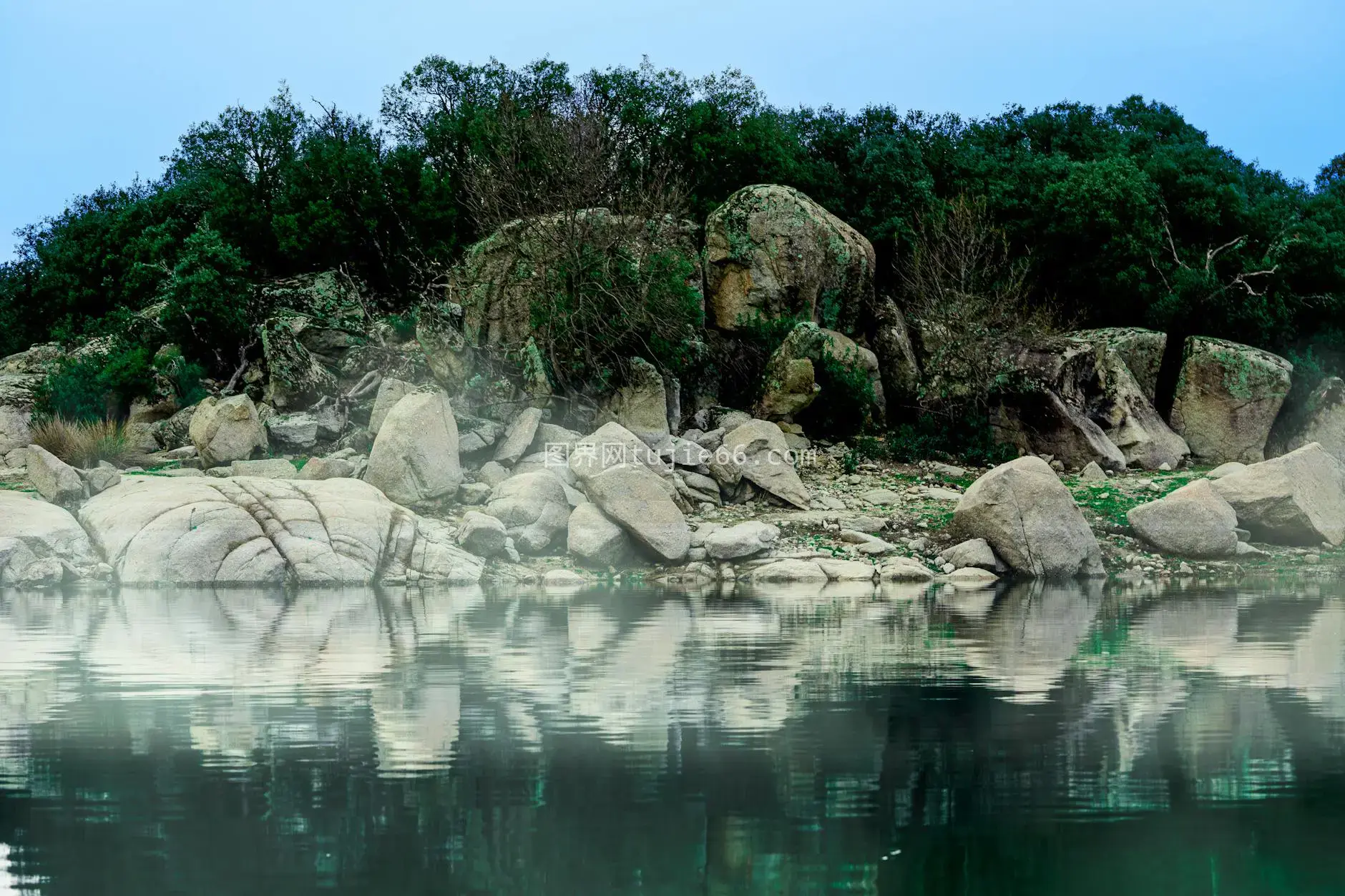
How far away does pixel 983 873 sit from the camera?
5.26 m

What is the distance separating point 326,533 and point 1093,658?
1204cm

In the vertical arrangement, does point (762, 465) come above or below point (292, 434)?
below

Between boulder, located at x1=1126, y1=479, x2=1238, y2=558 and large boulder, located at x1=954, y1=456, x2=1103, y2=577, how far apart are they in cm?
157

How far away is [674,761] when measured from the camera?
7.02m

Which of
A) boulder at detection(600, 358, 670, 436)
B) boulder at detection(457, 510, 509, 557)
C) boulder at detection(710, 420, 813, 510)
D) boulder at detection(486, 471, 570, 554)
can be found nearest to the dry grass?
boulder at detection(486, 471, 570, 554)

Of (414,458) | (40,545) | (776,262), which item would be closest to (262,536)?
(40,545)

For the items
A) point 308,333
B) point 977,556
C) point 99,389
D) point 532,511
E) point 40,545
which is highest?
point 308,333

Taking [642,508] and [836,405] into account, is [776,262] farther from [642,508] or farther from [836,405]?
[642,508]

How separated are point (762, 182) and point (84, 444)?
20.7 meters

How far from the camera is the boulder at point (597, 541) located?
20141 mm

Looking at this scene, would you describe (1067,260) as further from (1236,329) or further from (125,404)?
(125,404)

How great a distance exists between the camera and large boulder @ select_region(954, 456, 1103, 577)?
19406 millimetres

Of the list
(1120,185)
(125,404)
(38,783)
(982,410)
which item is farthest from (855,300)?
(38,783)

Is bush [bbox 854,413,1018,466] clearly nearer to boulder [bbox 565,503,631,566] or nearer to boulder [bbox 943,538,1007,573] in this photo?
boulder [bbox 943,538,1007,573]
